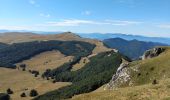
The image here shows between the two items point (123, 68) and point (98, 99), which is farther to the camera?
point (123, 68)

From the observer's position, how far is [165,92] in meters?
46.2

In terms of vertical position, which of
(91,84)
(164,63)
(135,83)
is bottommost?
(91,84)

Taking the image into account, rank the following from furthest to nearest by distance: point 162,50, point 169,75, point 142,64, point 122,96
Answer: point 162,50 → point 142,64 → point 169,75 → point 122,96

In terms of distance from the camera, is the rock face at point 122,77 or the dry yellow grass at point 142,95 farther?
the rock face at point 122,77

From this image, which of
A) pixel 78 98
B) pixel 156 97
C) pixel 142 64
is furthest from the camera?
pixel 142 64

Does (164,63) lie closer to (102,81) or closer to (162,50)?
(162,50)

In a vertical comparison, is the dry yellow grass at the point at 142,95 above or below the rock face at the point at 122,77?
above

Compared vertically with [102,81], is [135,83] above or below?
above

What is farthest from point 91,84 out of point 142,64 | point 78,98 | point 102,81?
point 78,98

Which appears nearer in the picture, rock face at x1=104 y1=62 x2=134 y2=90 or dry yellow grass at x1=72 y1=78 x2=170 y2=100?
dry yellow grass at x1=72 y1=78 x2=170 y2=100

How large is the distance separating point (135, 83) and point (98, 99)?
42868mm

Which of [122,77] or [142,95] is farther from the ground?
[142,95]

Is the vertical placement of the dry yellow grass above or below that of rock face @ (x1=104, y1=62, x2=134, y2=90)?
above

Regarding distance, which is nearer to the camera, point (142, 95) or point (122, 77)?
point (142, 95)
